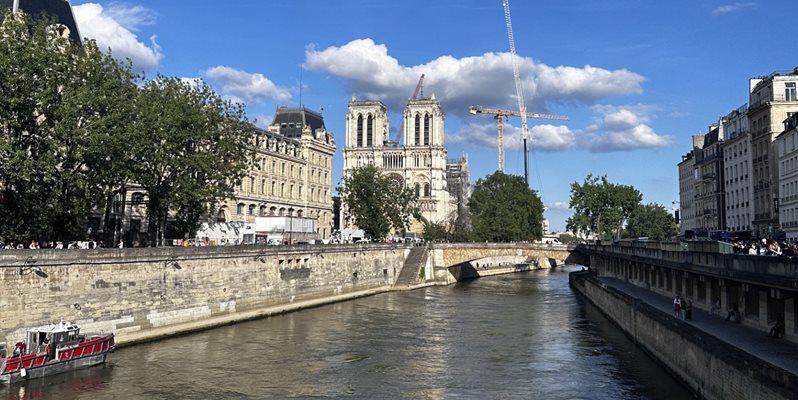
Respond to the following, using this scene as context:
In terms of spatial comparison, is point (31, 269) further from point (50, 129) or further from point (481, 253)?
point (481, 253)

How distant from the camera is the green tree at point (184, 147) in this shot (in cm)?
4941

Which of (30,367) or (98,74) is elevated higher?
(98,74)

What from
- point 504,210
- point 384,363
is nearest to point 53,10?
point 384,363

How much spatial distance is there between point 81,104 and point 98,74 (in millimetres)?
4876

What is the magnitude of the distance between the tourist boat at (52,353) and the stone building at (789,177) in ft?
169

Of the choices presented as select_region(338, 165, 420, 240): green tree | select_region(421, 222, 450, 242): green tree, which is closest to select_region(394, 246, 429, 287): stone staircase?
select_region(338, 165, 420, 240): green tree

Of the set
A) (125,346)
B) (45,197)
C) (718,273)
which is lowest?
(125,346)

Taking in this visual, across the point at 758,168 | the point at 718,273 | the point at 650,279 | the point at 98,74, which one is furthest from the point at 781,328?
the point at 758,168

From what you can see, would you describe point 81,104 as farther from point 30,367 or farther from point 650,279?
point 650,279

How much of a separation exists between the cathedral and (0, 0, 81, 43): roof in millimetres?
107577

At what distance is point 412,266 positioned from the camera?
290 ft

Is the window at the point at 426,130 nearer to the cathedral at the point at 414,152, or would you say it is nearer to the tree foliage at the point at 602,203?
the cathedral at the point at 414,152

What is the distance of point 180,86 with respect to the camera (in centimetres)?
5653

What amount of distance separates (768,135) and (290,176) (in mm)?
62371
